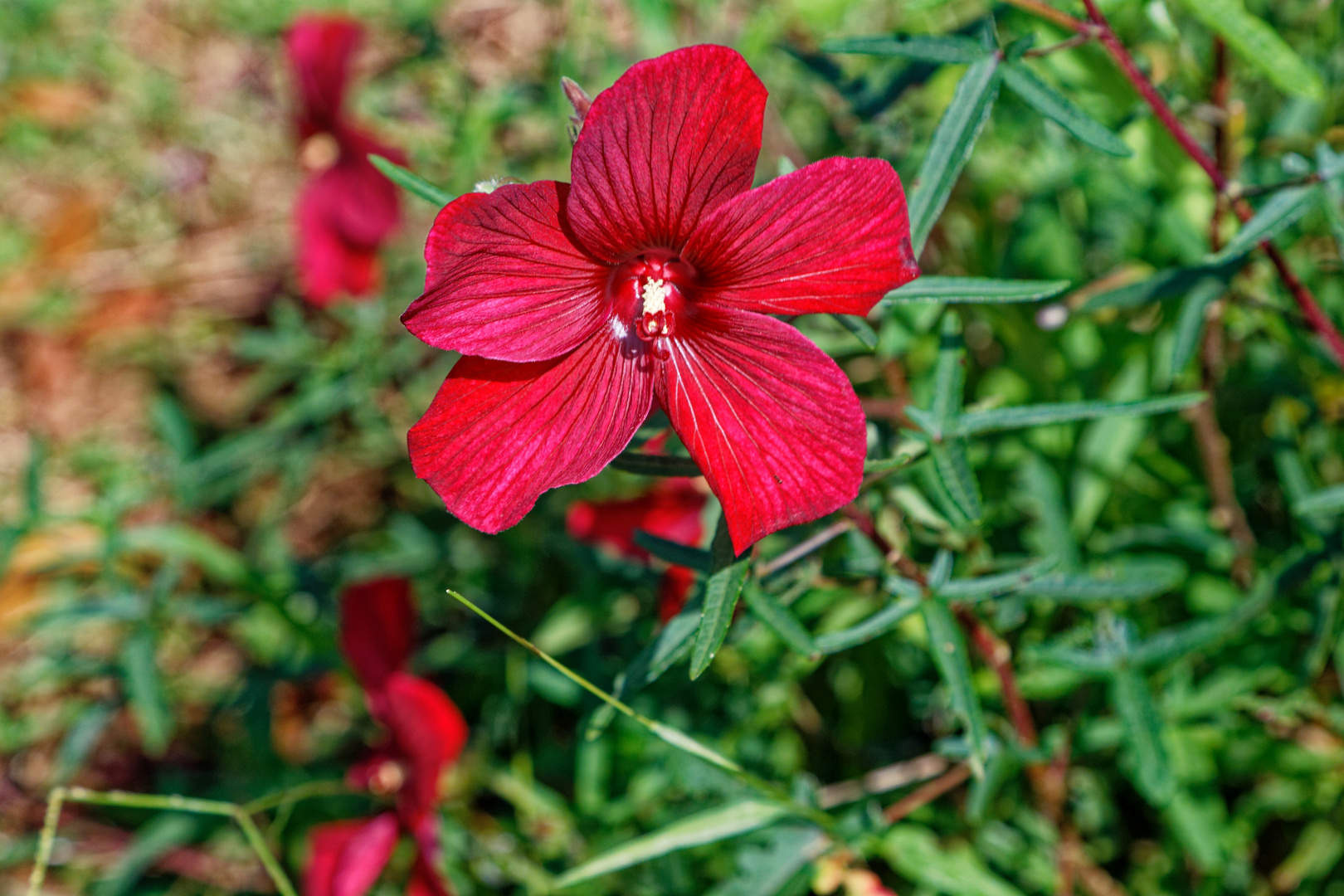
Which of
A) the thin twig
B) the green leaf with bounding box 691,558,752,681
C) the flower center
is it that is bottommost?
the thin twig

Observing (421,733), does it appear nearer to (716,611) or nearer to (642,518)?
(642,518)

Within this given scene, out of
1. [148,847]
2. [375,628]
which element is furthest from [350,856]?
[148,847]

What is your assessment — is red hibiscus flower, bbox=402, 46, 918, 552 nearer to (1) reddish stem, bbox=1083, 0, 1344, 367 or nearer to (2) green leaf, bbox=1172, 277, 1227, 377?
(1) reddish stem, bbox=1083, 0, 1344, 367

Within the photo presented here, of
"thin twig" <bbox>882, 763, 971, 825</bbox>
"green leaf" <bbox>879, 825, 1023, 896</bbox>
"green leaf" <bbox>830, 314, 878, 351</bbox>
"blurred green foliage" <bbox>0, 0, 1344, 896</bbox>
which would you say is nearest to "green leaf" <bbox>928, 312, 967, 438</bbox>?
"blurred green foliage" <bbox>0, 0, 1344, 896</bbox>

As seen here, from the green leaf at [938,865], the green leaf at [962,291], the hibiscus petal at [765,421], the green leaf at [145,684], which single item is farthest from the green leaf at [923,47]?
the green leaf at [145,684]

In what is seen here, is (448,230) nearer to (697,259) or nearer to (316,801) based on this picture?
(697,259)

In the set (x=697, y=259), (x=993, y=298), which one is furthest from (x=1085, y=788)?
(x=697, y=259)
